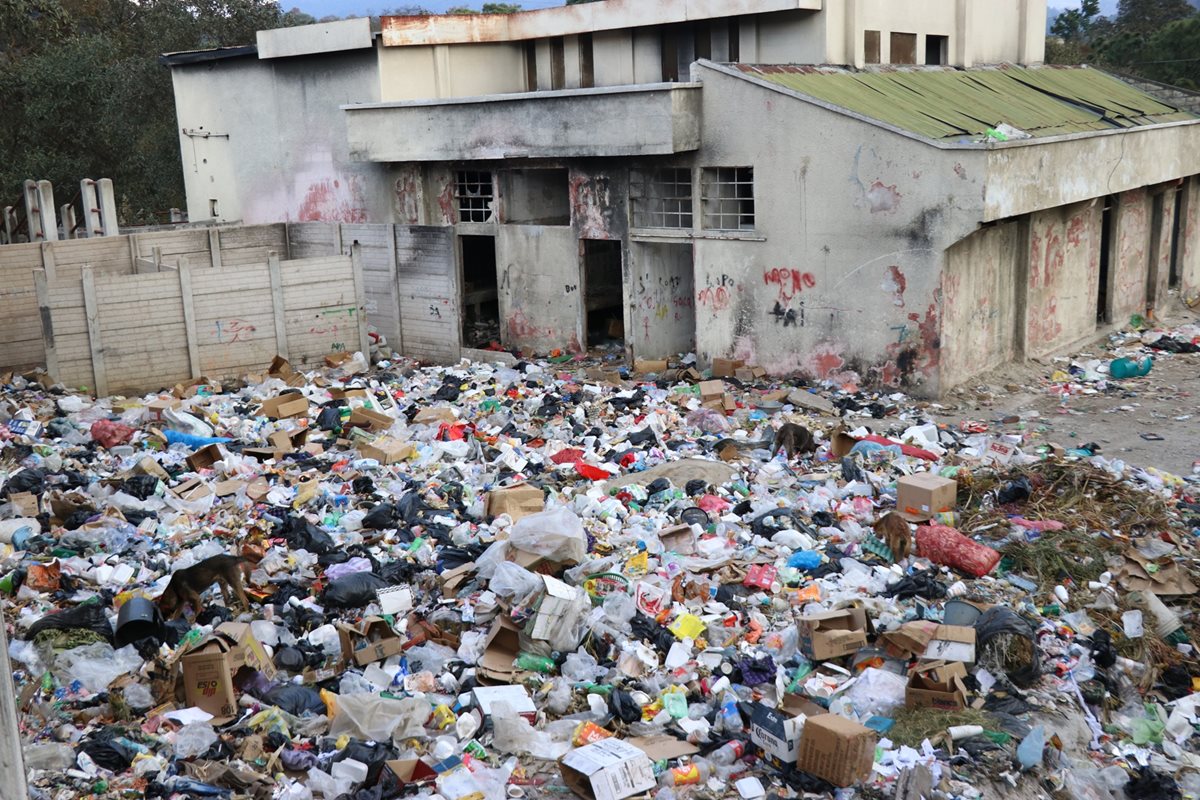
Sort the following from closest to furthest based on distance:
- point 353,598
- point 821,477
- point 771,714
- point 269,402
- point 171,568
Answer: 1. point 771,714
2. point 353,598
3. point 171,568
4. point 821,477
5. point 269,402

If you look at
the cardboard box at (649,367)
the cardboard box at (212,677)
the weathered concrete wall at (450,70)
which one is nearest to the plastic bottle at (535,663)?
the cardboard box at (212,677)

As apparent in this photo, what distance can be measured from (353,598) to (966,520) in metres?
4.78

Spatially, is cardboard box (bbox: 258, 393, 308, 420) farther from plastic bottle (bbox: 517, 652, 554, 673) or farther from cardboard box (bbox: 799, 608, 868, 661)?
cardboard box (bbox: 799, 608, 868, 661)

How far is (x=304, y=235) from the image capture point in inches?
750

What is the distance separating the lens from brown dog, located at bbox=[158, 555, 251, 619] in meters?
7.70

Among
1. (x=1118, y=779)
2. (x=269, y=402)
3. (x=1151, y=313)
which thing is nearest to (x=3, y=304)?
(x=269, y=402)

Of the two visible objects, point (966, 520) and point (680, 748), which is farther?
point (966, 520)

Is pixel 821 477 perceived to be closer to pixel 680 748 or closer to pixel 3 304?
pixel 680 748

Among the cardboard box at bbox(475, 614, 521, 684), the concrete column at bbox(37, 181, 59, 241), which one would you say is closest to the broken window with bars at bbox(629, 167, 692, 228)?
the concrete column at bbox(37, 181, 59, 241)

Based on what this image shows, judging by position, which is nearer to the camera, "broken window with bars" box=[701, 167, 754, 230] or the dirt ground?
the dirt ground


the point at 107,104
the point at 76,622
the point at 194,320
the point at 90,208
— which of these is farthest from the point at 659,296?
the point at 107,104

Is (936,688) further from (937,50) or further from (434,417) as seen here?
(937,50)

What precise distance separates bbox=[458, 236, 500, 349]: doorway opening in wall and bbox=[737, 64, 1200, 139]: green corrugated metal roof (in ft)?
19.2

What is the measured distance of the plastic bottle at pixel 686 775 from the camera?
5914mm
